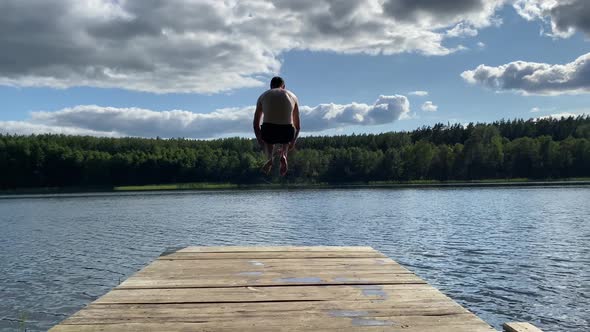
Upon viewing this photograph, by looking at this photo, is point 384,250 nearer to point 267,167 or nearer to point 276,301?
point 267,167

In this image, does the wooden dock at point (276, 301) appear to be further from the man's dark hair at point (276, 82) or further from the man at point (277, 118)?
the man's dark hair at point (276, 82)

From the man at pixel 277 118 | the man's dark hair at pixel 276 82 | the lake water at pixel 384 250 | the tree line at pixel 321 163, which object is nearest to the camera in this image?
the man at pixel 277 118

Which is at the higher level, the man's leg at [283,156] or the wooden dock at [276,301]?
the man's leg at [283,156]

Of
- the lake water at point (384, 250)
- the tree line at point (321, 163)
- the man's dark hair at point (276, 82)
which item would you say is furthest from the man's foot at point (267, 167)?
the tree line at point (321, 163)

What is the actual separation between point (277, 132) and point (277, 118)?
237 millimetres

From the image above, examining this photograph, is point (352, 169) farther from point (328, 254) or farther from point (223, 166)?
point (328, 254)

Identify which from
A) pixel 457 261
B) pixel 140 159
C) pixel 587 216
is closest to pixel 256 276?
pixel 457 261

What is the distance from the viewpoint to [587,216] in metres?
30.5

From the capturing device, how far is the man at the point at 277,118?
7266mm

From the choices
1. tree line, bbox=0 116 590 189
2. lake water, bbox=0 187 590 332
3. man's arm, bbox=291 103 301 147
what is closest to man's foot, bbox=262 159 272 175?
man's arm, bbox=291 103 301 147

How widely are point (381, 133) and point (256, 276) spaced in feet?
552

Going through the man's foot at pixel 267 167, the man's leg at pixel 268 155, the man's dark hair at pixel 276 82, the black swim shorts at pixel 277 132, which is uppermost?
the man's dark hair at pixel 276 82

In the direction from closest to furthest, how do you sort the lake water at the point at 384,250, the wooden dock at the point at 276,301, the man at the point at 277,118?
the wooden dock at the point at 276,301 < the man at the point at 277,118 < the lake water at the point at 384,250

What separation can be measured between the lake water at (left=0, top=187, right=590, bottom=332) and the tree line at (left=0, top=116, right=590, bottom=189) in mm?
88835
